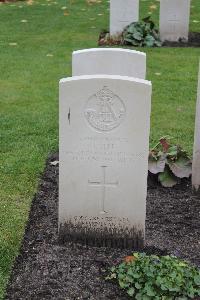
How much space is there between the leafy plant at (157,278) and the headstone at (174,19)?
23.7ft

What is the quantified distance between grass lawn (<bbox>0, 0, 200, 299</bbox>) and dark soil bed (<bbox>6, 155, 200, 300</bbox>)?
11 centimetres

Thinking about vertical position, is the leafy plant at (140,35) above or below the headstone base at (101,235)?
above

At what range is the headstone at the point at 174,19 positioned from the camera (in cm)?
1041

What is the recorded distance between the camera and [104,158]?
4168mm

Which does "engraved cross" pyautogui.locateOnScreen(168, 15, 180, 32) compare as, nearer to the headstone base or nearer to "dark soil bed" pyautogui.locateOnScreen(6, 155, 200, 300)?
"dark soil bed" pyautogui.locateOnScreen(6, 155, 200, 300)

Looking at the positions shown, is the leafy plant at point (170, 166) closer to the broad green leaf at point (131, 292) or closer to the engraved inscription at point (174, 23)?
the broad green leaf at point (131, 292)

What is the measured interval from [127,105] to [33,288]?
1.30 metres

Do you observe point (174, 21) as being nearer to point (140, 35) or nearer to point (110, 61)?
point (140, 35)

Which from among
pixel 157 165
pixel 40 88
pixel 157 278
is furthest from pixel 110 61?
pixel 40 88

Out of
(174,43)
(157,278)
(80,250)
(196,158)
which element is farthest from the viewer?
(174,43)

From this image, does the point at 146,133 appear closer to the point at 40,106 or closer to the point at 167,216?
the point at 167,216

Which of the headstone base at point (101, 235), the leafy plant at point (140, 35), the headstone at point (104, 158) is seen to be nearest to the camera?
the headstone at point (104, 158)

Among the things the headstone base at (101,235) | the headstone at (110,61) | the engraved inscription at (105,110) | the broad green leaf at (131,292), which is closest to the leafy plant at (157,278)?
the broad green leaf at (131,292)

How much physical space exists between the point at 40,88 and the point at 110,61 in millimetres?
3250
